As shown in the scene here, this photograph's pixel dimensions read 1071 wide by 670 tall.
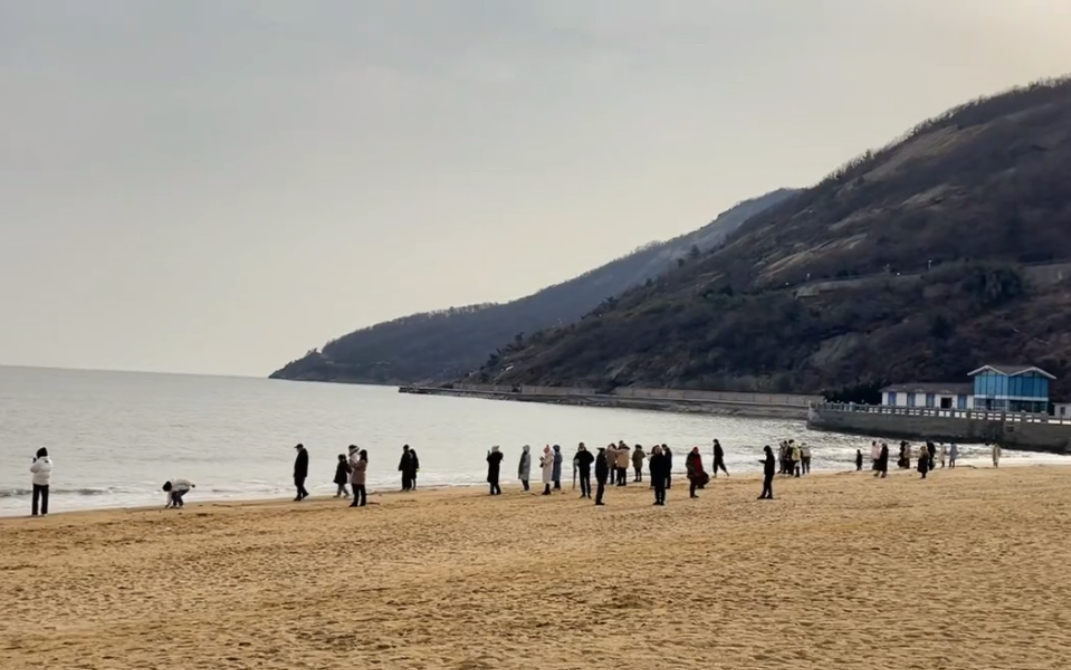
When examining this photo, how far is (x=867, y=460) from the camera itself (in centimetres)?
5781

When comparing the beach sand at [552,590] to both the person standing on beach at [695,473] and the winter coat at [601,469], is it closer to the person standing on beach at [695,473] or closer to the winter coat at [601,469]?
the winter coat at [601,469]

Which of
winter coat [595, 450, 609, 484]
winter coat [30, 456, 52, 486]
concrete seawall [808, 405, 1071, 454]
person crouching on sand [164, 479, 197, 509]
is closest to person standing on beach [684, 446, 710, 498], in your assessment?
winter coat [595, 450, 609, 484]

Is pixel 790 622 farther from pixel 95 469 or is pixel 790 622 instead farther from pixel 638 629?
pixel 95 469

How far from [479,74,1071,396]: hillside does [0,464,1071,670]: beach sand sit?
340 ft

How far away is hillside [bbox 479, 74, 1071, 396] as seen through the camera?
13375 centimetres

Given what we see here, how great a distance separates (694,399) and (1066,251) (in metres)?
69.0

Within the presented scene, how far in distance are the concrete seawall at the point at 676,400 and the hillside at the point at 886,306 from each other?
407 cm

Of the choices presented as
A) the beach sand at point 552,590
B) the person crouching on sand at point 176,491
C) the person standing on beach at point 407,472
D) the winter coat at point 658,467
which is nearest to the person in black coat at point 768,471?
the winter coat at point 658,467

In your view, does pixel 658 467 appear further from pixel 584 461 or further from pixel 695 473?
pixel 695 473

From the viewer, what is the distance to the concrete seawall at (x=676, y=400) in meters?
133

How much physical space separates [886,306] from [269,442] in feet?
346

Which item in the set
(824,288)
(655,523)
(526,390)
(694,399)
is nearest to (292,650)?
(655,523)

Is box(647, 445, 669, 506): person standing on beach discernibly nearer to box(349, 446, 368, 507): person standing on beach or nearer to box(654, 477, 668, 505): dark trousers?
box(654, 477, 668, 505): dark trousers

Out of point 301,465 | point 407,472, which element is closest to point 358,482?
point 301,465
